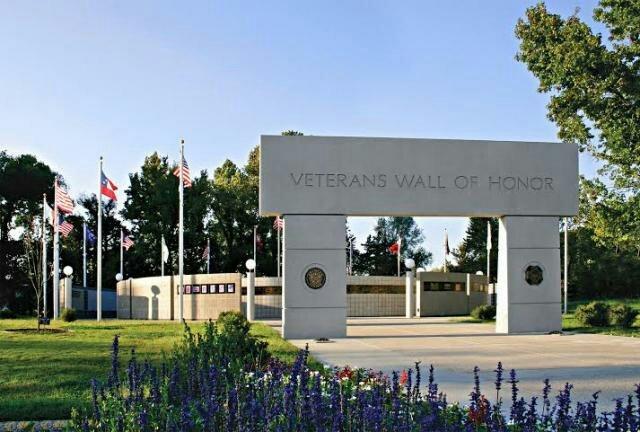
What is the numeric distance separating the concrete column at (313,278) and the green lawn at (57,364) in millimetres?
855

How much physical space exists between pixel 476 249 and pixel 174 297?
3333 centimetres

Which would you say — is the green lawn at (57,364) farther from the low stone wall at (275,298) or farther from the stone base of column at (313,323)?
the low stone wall at (275,298)

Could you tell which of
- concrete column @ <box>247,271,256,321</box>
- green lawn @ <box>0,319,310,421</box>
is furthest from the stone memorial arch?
concrete column @ <box>247,271,256,321</box>

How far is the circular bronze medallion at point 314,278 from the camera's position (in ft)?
63.2

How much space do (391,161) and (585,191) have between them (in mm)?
10088

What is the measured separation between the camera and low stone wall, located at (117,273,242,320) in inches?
1256

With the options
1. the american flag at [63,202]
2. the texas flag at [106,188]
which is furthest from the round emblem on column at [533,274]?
the american flag at [63,202]

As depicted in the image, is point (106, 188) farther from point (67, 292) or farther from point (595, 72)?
point (595, 72)

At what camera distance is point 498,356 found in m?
14.3

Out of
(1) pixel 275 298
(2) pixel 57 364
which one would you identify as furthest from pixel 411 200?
(1) pixel 275 298

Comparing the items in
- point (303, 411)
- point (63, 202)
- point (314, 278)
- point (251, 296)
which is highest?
point (63, 202)

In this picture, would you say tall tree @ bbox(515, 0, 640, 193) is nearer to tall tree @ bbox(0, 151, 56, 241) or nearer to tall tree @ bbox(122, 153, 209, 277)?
tall tree @ bbox(122, 153, 209, 277)

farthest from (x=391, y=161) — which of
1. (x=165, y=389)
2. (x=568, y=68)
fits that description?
(x=165, y=389)

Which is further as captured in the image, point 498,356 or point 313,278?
point 313,278
